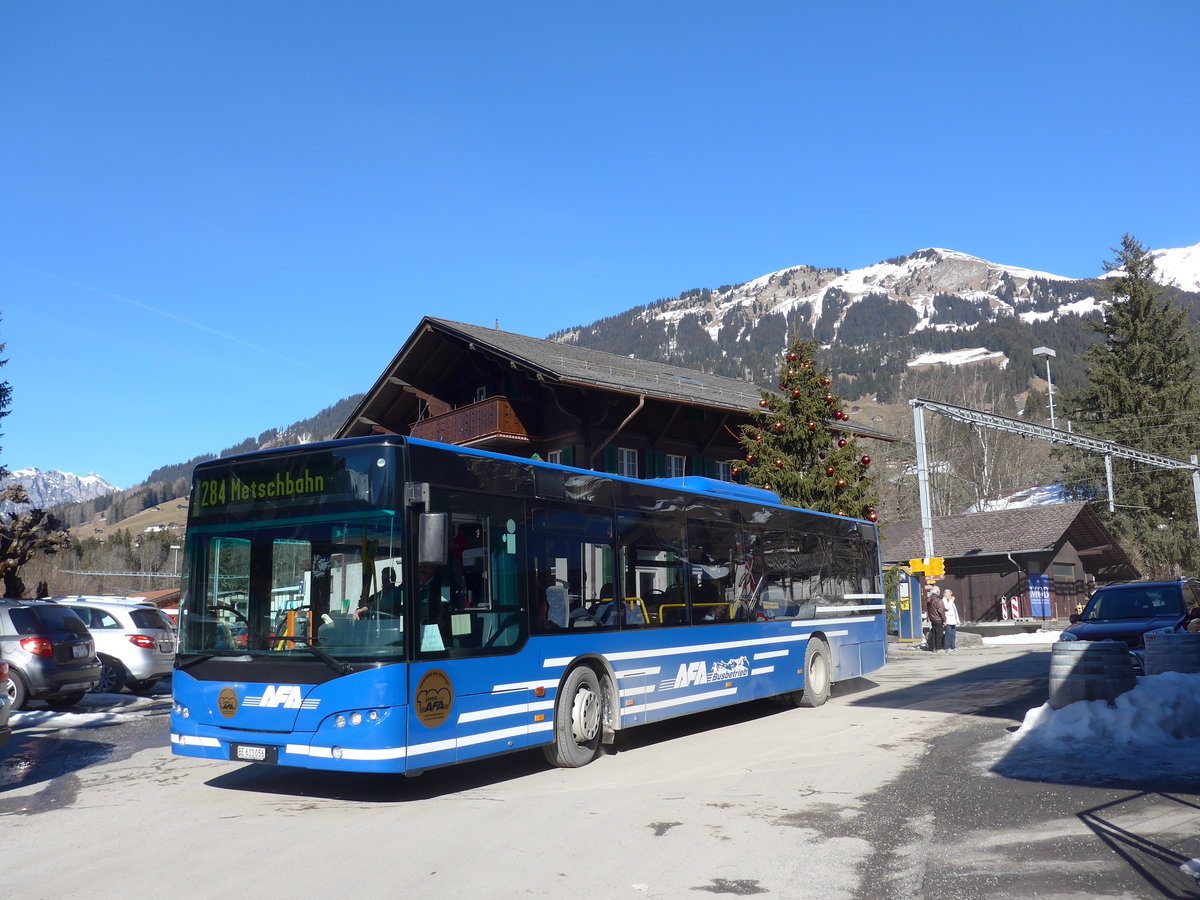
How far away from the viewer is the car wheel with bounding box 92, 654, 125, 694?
56.3 feet

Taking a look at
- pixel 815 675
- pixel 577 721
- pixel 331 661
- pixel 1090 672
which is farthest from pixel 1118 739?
pixel 331 661

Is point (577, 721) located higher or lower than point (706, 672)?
lower

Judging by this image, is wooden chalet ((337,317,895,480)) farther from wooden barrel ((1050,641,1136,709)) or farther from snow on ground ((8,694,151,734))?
wooden barrel ((1050,641,1136,709))

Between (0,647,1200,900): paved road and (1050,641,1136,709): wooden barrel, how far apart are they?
0.78 metres

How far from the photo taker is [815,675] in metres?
14.7

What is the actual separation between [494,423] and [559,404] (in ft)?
6.76

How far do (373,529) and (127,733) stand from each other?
6934 millimetres

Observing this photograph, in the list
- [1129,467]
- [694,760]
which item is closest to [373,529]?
[694,760]

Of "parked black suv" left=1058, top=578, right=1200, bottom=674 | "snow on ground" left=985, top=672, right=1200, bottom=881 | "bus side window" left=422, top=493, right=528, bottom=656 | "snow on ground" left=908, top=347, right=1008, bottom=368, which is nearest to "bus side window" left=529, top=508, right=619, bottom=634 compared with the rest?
"bus side window" left=422, top=493, right=528, bottom=656

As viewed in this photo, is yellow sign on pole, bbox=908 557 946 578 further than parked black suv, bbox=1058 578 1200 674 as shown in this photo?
Yes

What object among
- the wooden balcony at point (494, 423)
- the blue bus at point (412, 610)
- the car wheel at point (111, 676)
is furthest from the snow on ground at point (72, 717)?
the wooden balcony at point (494, 423)

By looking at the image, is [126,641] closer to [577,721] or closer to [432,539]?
[577,721]

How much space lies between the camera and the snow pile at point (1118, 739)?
8.20 m

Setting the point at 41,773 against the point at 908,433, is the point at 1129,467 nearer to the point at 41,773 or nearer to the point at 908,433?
the point at 908,433
